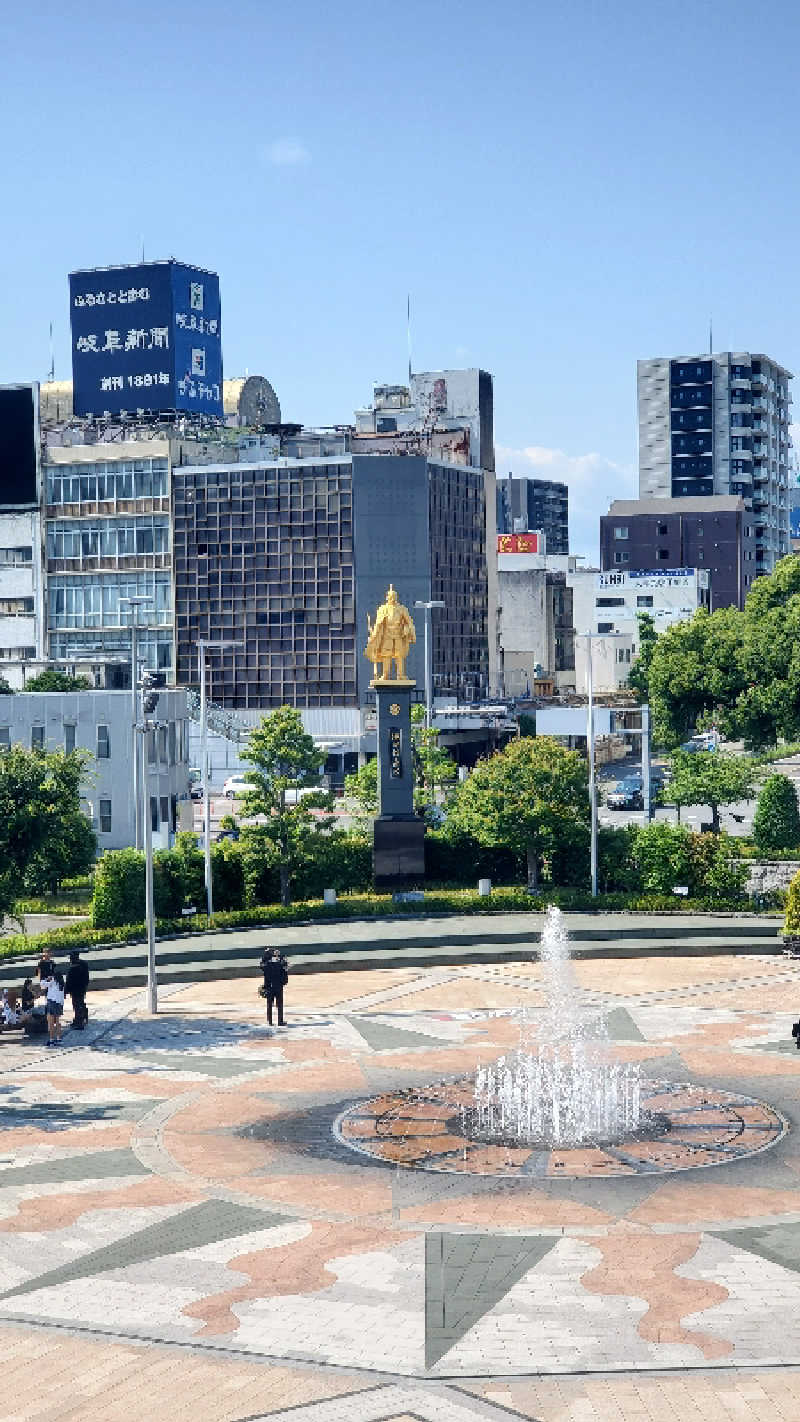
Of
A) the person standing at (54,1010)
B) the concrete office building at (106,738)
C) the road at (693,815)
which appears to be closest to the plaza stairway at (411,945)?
the person standing at (54,1010)

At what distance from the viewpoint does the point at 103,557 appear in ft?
353

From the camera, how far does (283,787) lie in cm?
5000

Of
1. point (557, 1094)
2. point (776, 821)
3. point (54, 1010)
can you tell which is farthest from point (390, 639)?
point (557, 1094)

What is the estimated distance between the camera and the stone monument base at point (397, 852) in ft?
169

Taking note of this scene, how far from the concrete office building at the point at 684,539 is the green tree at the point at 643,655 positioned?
30.3 metres

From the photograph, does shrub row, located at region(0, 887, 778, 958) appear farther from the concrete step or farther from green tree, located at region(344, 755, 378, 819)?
green tree, located at region(344, 755, 378, 819)

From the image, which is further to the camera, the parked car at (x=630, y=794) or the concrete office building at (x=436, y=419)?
the concrete office building at (x=436, y=419)

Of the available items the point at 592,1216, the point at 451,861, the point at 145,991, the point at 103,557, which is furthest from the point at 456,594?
the point at 592,1216

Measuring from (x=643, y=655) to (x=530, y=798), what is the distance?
209 feet

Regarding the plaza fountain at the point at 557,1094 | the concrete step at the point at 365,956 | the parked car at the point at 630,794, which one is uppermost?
the parked car at the point at 630,794

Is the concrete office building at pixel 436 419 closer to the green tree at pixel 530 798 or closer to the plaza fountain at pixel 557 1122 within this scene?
the green tree at pixel 530 798

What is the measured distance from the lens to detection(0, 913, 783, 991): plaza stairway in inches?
1694

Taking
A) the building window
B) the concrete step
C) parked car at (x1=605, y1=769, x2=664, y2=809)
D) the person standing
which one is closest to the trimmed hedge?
the concrete step

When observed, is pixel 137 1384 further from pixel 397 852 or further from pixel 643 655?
pixel 643 655
